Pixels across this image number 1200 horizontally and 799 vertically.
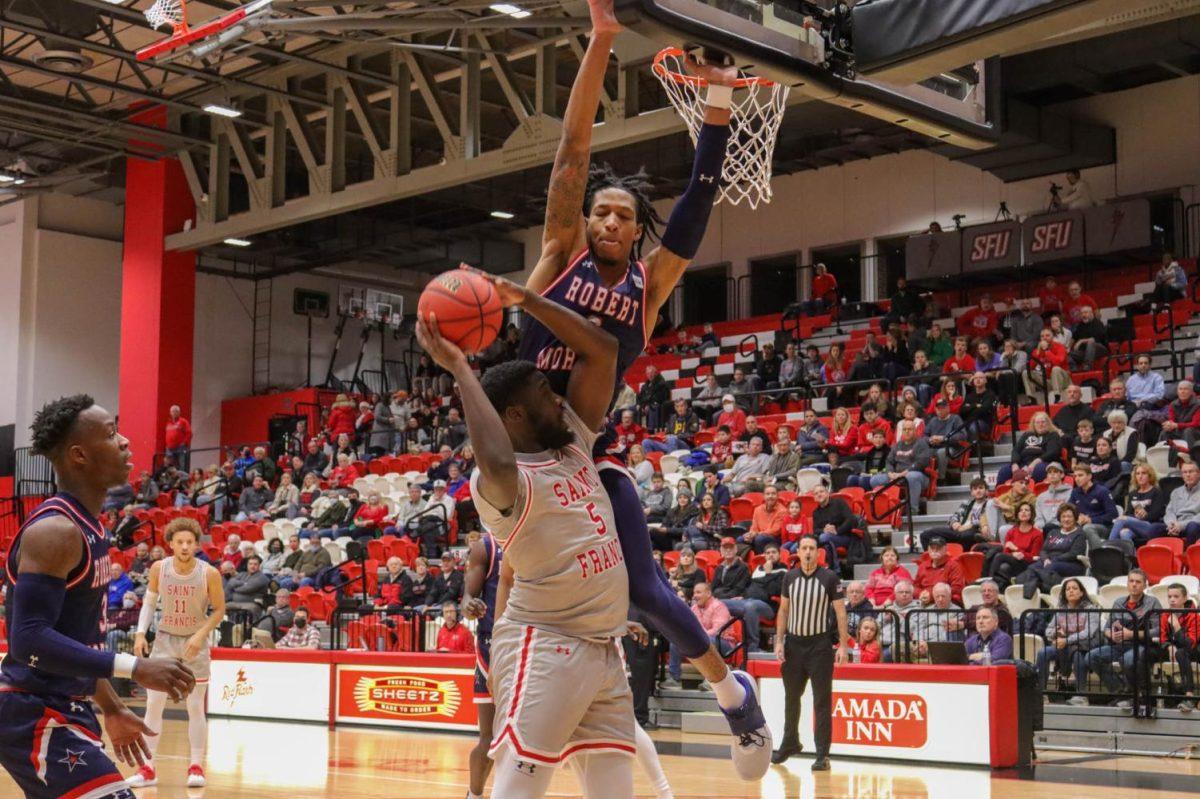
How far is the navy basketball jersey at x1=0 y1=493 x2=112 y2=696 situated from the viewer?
4176mm

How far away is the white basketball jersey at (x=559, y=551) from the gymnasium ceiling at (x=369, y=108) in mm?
14547

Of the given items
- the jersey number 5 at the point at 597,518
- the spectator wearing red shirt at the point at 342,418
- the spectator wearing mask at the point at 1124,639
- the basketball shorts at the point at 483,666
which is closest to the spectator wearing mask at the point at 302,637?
the spectator wearing mask at the point at 1124,639

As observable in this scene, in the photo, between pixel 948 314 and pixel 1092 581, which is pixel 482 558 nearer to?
pixel 1092 581

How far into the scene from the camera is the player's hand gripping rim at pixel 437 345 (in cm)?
381

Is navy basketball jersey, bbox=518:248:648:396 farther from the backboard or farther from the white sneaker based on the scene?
the white sneaker

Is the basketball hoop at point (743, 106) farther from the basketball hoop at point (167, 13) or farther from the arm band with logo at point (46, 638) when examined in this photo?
the basketball hoop at point (167, 13)

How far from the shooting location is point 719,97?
5148 millimetres

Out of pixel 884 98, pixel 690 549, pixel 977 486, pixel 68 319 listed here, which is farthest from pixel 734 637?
pixel 68 319

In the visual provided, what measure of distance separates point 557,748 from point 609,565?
0.53m

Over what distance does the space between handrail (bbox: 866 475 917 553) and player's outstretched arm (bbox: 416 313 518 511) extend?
490 inches

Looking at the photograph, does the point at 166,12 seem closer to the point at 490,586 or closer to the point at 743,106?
the point at 743,106

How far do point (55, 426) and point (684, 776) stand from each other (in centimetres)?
689

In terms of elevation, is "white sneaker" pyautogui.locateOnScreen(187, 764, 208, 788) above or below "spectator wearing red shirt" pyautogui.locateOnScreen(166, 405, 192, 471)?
below

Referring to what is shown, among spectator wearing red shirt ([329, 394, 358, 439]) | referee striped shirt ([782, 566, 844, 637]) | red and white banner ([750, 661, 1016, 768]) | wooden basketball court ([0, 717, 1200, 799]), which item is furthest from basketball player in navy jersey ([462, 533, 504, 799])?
spectator wearing red shirt ([329, 394, 358, 439])
